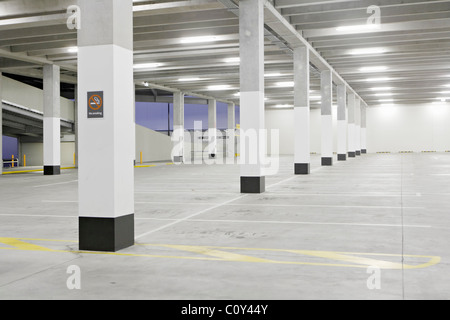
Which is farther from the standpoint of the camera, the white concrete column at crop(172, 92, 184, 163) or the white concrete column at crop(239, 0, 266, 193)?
the white concrete column at crop(172, 92, 184, 163)

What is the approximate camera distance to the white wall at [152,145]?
127ft

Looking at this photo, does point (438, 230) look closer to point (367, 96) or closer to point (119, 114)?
point (119, 114)

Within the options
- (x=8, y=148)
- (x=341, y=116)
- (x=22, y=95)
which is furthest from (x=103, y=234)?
(x=8, y=148)

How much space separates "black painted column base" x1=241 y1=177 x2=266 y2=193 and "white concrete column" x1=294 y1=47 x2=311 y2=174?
8084 millimetres

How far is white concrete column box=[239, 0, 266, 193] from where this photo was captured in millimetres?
14016

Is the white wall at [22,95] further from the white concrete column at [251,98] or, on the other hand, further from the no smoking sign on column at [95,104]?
the no smoking sign on column at [95,104]

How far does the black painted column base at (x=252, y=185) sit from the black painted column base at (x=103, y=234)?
25.8 ft

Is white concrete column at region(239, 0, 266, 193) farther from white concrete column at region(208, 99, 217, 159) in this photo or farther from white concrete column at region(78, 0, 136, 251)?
white concrete column at region(208, 99, 217, 159)

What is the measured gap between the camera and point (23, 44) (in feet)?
73.9

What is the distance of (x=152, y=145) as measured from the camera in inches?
1612

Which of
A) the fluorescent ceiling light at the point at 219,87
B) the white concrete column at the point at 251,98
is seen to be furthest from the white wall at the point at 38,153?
the white concrete column at the point at 251,98

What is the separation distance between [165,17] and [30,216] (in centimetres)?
1068

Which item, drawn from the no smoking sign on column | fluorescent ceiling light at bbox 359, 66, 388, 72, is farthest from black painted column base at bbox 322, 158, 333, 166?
the no smoking sign on column

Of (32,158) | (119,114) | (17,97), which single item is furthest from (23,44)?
(119,114)
